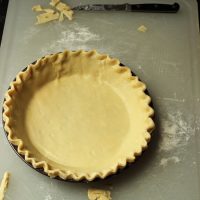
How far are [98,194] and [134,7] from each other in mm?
767

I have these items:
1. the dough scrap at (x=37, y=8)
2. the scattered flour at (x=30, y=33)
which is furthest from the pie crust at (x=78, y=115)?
the dough scrap at (x=37, y=8)

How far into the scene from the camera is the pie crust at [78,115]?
4.08 ft

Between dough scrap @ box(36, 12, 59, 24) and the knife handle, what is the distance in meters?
0.28

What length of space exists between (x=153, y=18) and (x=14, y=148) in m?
0.78

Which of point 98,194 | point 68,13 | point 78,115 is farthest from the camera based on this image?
point 68,13

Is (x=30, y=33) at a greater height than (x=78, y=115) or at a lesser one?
greater

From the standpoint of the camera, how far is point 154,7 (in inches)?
65.3

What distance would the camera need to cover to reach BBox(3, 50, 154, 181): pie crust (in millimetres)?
1243

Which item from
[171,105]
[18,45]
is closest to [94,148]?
[171,105]

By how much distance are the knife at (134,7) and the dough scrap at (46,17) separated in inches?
3.3

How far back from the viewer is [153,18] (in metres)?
1.67

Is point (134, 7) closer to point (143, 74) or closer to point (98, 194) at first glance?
point (143, 74)

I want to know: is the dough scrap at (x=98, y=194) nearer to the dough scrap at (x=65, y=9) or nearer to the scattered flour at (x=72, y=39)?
the scattered flour at (x=72, y=39)

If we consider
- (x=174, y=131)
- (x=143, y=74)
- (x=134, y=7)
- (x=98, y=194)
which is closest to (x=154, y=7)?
(x=134, y=7)
